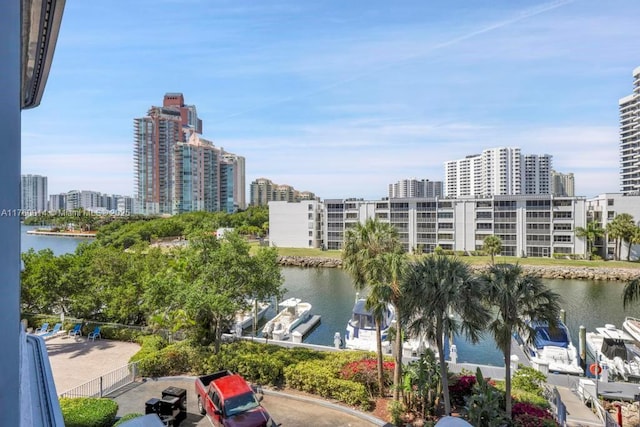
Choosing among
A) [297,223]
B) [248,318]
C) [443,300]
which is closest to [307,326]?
[248,318]

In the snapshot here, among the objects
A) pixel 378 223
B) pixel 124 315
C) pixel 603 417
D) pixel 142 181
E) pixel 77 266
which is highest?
pixel 142 181

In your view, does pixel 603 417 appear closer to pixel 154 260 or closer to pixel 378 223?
pixel 378 223

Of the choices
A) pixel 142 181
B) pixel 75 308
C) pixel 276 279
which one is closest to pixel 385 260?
pixel 276 279

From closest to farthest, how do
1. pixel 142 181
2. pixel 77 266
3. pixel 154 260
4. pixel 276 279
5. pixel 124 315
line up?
pixel 276 279
pixel 124 315
pixel 77 266
pixel 154 260
pixel 142 181

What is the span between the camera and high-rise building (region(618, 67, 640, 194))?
9069 cm

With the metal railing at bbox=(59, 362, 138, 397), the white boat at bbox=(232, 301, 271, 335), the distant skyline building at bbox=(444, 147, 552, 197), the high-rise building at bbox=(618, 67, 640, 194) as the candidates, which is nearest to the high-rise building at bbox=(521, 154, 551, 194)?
the distant skyline building at bbox=(444, 147, 552, 197)

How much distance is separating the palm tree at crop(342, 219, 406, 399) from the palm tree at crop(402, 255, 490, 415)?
2.83ft

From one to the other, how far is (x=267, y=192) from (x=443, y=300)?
160 meters

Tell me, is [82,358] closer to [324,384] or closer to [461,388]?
[324,384]

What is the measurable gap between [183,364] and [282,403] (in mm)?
4944

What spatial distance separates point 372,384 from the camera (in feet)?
43.9

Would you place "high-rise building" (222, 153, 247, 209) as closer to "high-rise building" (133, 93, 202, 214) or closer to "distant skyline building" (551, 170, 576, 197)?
"high-rise building" (133, 93, 202, 214)

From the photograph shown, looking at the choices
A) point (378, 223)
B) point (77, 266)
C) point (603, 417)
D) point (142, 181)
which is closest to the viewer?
point (603, 417)

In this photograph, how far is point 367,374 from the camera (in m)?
13.4
